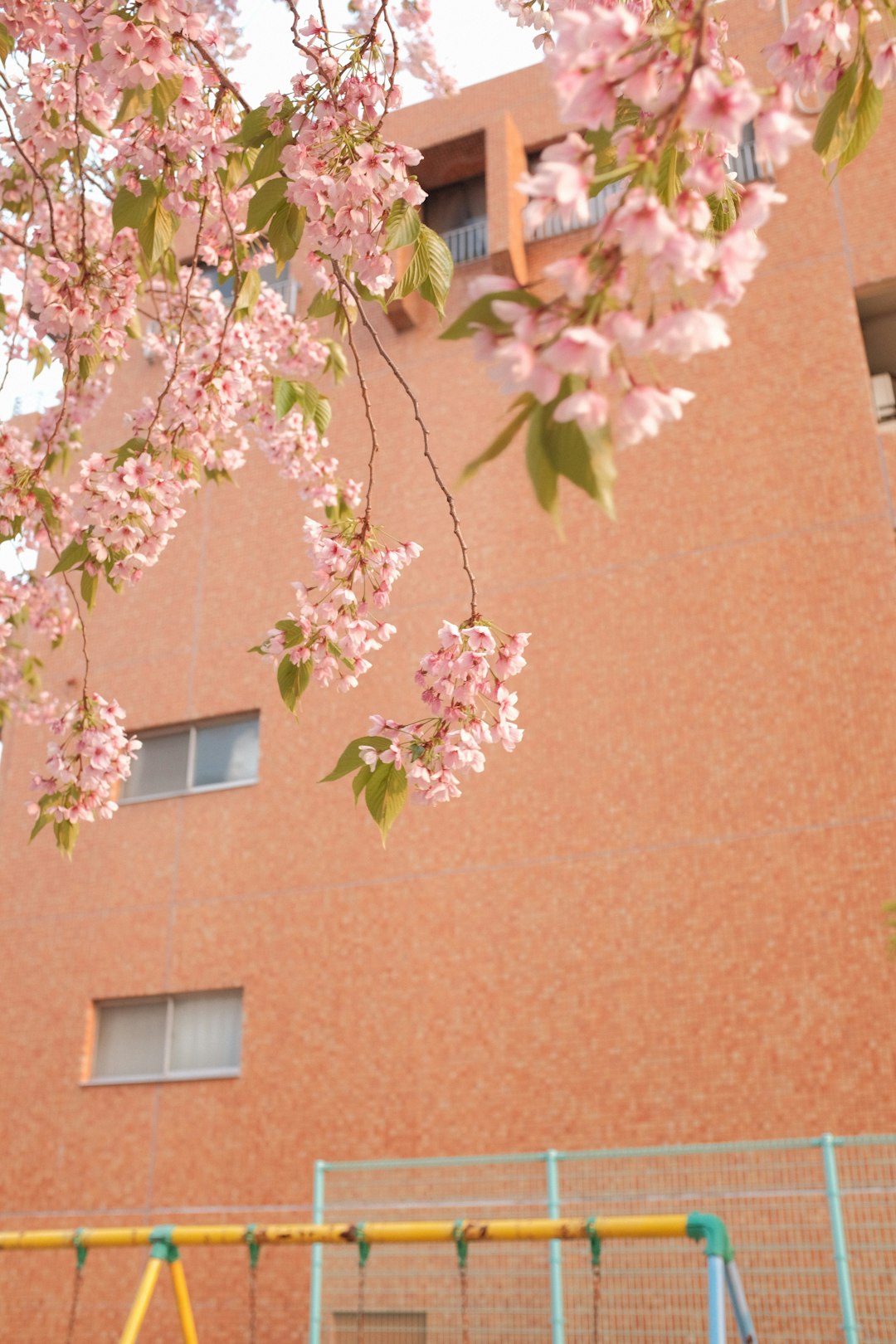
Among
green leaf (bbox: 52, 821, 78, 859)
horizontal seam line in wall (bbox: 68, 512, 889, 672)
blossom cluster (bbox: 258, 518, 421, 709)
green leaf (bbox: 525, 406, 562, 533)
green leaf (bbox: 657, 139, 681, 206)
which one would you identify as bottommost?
green leaf (bbox: 525, 406, 562, 533)

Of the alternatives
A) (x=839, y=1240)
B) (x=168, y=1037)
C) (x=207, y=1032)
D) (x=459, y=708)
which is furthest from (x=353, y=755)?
(x=168, y=1037)

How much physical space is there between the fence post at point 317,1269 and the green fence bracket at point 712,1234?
4777 mm

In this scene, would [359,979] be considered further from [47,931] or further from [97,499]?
[97,499]

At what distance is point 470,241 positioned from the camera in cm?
1157

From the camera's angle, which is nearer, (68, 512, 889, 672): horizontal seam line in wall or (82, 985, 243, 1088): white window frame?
(68, 512, 889, 672): horizontal seam line in wall

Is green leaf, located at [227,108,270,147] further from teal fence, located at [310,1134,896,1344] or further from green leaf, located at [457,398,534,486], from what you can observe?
teal fence, located at [310,1134,896,1344]

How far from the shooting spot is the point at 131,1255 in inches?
372

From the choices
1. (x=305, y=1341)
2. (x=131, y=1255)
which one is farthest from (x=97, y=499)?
(x=131, y=1255)

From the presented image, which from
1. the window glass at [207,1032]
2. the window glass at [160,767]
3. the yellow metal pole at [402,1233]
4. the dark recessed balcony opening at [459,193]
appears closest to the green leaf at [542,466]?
the yellow metal pole at [402,1233]

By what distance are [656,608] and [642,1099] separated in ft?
11.2

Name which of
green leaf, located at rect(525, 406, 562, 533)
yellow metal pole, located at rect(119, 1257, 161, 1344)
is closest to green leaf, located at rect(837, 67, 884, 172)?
green leaf, located at rect(525, 406, 562, 533)

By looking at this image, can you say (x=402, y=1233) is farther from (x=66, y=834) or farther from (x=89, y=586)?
(x=89, y=586)

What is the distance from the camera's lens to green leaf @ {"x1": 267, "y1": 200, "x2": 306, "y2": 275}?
2762 millimetres

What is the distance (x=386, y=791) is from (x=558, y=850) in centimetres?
646
